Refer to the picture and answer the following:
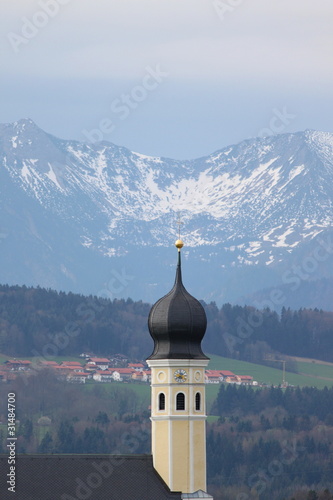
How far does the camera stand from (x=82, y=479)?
8694cm

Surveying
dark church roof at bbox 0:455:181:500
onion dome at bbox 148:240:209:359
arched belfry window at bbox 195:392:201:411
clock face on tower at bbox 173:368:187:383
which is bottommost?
dark church roof at bbox 0:455:181:500

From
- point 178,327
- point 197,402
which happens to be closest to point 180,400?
point 197,402

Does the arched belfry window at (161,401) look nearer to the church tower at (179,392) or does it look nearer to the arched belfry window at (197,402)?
the church tower at (179,392)

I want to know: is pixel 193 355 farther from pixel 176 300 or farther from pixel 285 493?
pixel 285 493

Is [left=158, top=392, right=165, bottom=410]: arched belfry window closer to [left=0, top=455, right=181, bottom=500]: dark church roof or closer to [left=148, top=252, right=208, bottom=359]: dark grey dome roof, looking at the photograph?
[left=148, top=252, right=208, bottom=359]: dark grey dome roof

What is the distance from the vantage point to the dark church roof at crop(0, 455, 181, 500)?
8612 centimetres

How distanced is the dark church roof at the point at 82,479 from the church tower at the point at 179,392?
3.89ft

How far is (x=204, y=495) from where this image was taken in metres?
88.3

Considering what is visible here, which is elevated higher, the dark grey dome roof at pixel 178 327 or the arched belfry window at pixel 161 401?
the dark grey dome roof at pixel 178 327

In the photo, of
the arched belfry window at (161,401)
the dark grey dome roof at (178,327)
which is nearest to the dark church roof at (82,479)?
the arched belfry window at (161,401)

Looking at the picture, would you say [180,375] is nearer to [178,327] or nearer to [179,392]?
[179,392]

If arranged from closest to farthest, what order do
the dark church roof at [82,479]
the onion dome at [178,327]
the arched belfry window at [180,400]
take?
the dark church roof at [82,479] < the arched belfry window at [180,400] < the onion dome at [178,327]

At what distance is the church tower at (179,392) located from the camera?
88.9 metres

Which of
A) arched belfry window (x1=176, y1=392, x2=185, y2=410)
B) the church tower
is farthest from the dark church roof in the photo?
arched belfry window (x1=176, y1=392, x2=185, y2=410)
